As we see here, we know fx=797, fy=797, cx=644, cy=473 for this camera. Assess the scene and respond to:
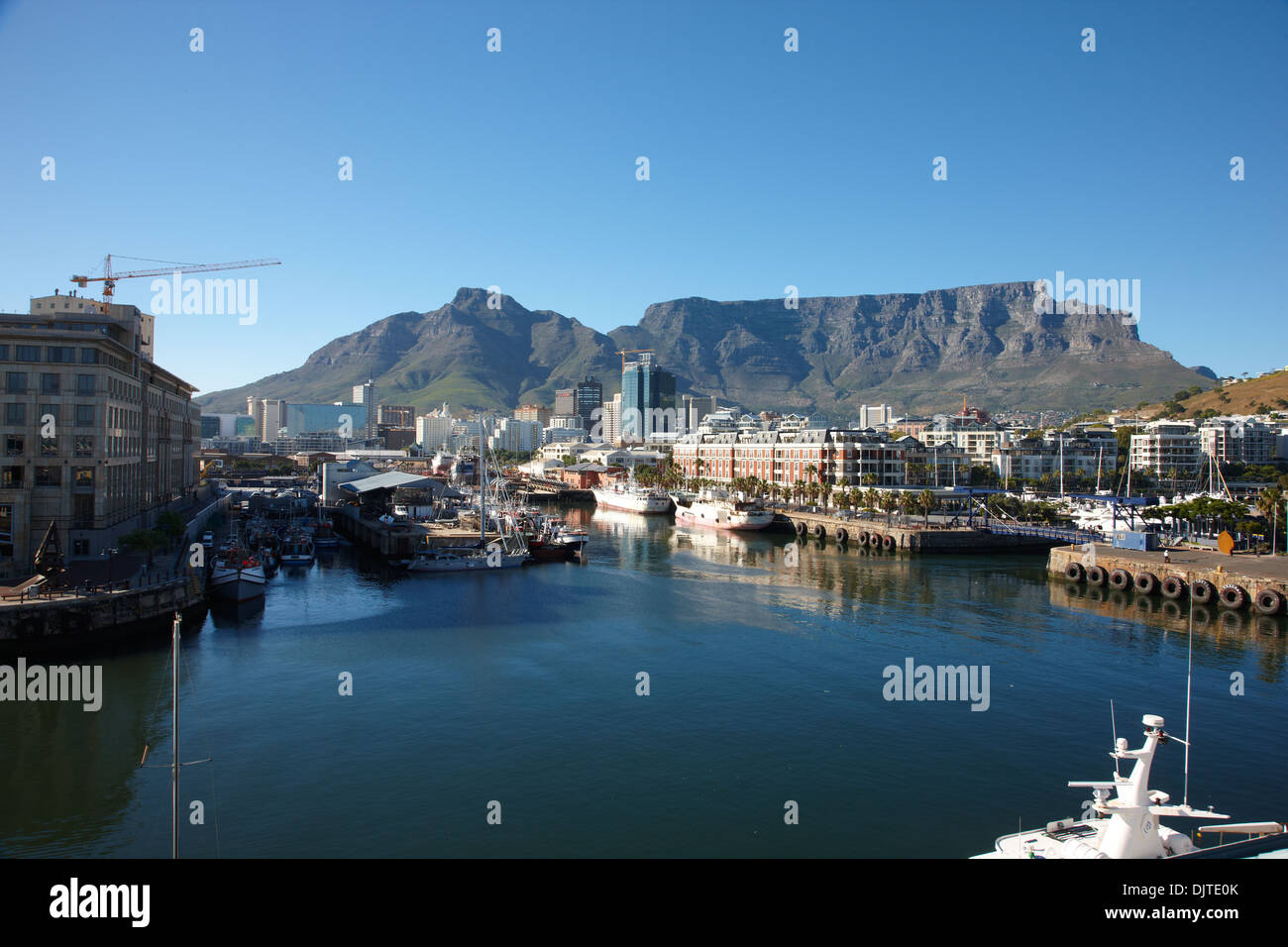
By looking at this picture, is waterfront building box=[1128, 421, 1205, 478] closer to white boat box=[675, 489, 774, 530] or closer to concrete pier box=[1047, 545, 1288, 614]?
white boat box=[675, 489, 774, 530]

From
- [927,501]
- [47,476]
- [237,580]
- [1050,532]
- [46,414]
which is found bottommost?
[237,580]

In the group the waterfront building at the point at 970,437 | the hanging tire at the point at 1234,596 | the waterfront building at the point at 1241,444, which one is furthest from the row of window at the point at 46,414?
the waterfront building at the point at 1241,444

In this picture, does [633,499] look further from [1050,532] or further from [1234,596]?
[1234,596]

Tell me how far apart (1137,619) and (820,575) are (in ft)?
43.7

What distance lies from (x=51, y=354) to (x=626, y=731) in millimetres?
23899

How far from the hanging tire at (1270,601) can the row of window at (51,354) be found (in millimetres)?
41379

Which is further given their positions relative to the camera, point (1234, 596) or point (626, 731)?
point (1234, 596)

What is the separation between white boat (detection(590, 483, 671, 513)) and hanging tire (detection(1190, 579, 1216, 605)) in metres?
47.5

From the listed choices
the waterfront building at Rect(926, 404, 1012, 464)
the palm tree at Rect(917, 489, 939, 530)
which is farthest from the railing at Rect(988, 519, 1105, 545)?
the waterfront building at Rect(926, 404, 1012, 464)

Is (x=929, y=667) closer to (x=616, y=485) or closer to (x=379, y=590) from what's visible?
(x=379, y=590)

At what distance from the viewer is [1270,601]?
91.0 ft

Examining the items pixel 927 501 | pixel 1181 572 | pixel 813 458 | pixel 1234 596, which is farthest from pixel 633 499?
pixel 1234 596

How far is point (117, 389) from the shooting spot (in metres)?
29.7

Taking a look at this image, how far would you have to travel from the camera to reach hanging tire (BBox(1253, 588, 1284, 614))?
27625mm
